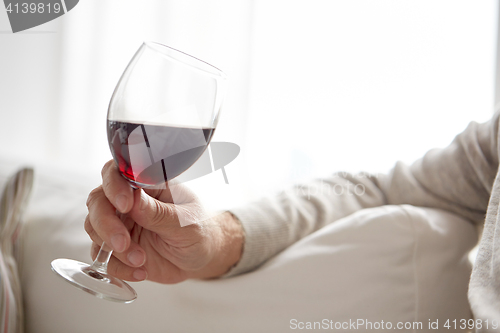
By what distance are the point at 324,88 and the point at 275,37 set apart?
0.47 feet

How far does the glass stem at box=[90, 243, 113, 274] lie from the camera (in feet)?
1.30

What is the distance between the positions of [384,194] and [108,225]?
59 cm

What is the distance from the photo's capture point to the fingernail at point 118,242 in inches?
15.0

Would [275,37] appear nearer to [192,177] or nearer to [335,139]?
[335,139]

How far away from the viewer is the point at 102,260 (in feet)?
1.33

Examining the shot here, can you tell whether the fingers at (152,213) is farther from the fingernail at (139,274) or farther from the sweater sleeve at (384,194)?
the sweater sleeve at (384,194)

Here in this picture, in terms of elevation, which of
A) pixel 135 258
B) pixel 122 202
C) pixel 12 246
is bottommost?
pixel 12 246

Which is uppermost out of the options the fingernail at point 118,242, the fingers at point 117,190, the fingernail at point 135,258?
the fingers at point 117,190

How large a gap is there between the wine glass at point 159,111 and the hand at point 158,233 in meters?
0.05

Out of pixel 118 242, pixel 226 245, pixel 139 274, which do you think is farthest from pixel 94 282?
pixel 226 245

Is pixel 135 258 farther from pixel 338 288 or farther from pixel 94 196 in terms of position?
pixel 338 288

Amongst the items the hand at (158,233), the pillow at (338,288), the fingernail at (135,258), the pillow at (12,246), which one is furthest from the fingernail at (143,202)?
the pillow at (12,246)

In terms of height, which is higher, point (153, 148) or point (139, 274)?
point (153, 148)

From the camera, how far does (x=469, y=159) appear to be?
66 cm
